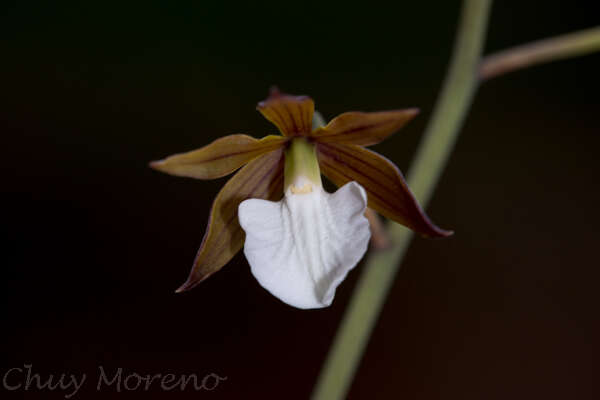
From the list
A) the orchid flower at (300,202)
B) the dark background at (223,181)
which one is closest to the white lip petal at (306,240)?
the orchid flower at (300,202)

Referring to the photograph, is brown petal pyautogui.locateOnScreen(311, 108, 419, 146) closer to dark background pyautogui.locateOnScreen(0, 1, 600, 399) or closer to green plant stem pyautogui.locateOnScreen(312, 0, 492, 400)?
green plant stem pyautogui.locateOnScreen(312, 0, 492, 400)

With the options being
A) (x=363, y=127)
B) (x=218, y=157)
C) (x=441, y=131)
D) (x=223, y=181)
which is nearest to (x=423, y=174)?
(x=441, y=131)

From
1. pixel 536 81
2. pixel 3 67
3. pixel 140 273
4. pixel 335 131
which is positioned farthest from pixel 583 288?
pixel 3 67

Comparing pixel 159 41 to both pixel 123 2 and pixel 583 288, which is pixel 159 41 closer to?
pixel 123 2

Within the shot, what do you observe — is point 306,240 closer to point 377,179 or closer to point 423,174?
point 377,179

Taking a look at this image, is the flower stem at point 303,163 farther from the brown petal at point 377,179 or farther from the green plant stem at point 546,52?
the green plant stem at point 546,52

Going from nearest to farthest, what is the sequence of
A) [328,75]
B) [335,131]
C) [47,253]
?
1. [335,131]
2. [47,253]
3. [328,75]
